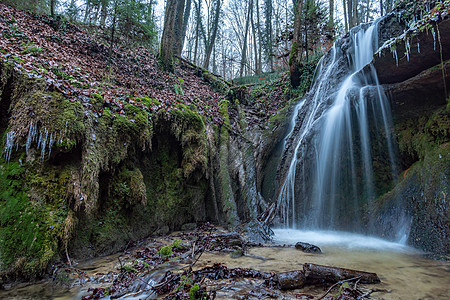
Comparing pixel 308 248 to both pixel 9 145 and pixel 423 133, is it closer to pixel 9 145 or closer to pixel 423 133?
pixel 423 133

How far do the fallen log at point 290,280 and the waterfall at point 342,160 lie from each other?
4158 millimetres

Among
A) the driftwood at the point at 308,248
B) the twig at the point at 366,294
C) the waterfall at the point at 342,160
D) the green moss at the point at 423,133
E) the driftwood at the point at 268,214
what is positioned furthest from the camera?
the driftwood at the point at 268,214

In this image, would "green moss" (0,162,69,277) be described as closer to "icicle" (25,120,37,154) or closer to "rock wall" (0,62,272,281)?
"rock wall" (0,62,272,281)

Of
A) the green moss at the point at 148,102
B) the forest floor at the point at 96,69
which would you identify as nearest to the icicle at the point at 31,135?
the forest floor at the point at 96,69

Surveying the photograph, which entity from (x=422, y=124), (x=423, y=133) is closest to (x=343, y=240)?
(x=423, y=133)

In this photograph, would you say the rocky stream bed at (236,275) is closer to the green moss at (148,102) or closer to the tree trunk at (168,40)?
the green moss at (148,102)

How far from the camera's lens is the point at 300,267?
9.03 feet

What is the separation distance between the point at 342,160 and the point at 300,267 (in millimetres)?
4402

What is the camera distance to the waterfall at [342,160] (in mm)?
5742

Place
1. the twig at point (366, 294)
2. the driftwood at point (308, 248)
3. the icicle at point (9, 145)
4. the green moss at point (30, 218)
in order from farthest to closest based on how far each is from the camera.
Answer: the driftwood at point (308, 248), the icicle at point (9, 145), the green moss at point (30, 218), the twig at point (366, 294)

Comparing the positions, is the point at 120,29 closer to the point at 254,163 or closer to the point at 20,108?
the point at 20,108

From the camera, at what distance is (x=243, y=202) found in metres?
7.08

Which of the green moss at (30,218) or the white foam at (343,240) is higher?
the green moss at (30,218)

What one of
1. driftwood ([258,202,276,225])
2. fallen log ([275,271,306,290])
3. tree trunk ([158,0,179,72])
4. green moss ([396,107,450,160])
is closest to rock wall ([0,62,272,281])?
driftwood ([258,202,276,225])
